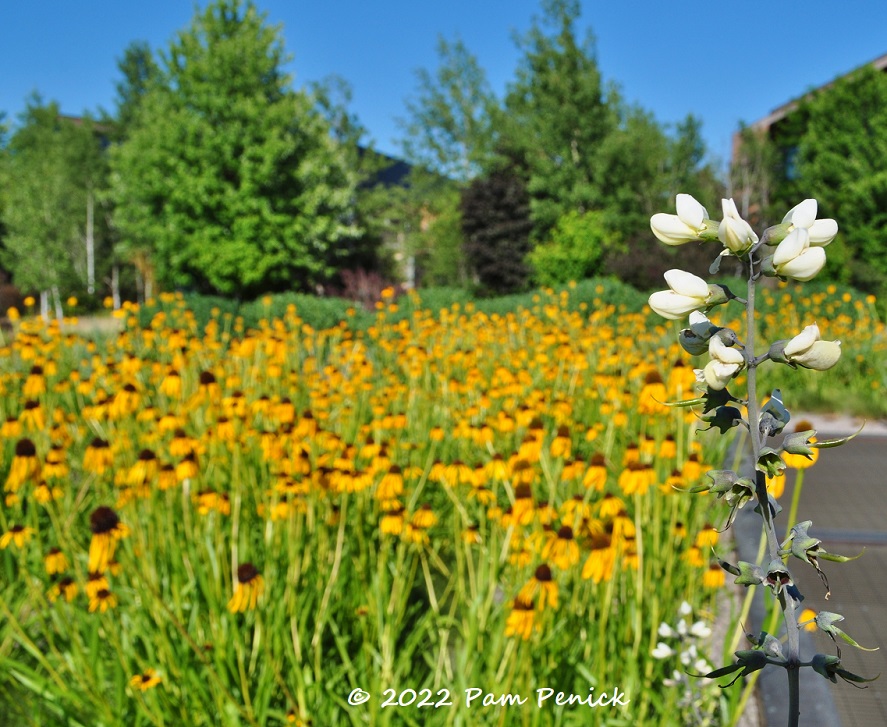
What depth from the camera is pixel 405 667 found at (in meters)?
2.28

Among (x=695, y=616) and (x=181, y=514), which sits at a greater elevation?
(x=181, y=514)

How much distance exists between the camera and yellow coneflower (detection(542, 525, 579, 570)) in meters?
2.00

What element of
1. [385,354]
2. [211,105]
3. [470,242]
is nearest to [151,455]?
[385,354]

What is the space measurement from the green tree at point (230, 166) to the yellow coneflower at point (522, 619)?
19.0 meters

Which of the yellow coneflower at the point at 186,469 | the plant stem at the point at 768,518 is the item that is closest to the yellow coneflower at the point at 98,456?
the yellow coneflower at the point at 186,469

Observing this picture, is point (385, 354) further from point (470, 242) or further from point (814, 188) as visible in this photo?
point (814, 188)

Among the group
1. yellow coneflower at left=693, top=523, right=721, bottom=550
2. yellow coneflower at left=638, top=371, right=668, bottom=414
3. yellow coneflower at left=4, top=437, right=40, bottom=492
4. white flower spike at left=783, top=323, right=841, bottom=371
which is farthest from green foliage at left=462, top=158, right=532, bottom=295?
white flower spike at left=783, top=323, right=841, bottom=371

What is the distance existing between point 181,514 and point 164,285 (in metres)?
22.7

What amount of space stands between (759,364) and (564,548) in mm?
1350

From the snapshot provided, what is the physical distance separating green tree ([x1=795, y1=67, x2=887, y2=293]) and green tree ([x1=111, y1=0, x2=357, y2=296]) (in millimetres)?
16724

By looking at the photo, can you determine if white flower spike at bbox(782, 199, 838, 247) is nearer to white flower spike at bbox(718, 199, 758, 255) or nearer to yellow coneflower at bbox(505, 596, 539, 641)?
white flower spike at bbox(718, 199, 758, 255)

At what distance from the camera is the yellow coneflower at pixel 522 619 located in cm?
177

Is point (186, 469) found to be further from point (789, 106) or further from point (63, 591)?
point (789, 106)

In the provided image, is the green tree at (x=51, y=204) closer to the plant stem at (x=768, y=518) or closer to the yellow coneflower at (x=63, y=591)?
the yellow coneflower at (x=63, y=591)
